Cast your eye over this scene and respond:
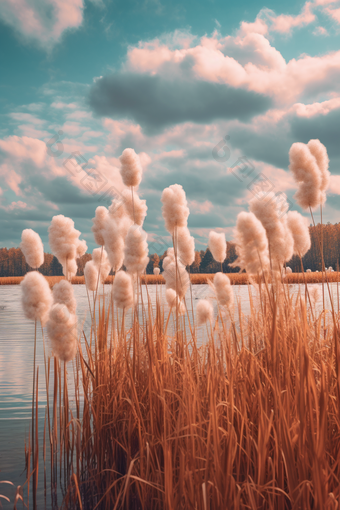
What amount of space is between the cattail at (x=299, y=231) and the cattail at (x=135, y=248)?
117 centimetres

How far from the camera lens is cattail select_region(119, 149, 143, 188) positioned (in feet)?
9.66

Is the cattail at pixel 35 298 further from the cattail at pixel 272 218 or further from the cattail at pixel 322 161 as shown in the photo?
the cattail at pixel 322 161

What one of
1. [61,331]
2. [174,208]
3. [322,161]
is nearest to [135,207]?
[174,208]

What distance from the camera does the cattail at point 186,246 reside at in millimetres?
3076

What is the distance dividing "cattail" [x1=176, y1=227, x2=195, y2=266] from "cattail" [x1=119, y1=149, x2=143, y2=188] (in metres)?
0.60

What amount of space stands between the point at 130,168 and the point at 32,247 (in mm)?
1034

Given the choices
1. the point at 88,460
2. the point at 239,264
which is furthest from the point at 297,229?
the point at 88,460

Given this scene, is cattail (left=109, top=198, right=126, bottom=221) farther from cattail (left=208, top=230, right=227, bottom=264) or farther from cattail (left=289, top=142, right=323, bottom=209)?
cattail (left=289, top=142, right=323, bottom=209)

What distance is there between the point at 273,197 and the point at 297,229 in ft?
2.48

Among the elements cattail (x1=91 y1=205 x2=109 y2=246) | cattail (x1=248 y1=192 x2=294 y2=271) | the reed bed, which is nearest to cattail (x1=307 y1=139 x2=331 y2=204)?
the reed bed

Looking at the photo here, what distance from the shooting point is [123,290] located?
254cm

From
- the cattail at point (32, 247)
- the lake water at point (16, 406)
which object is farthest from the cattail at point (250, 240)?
the cattail at point (32, 247)

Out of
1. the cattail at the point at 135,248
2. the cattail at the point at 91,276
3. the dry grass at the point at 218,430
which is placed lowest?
the dry grass at the point at 218,430

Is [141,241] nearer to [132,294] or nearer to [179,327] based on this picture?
[132,294]
